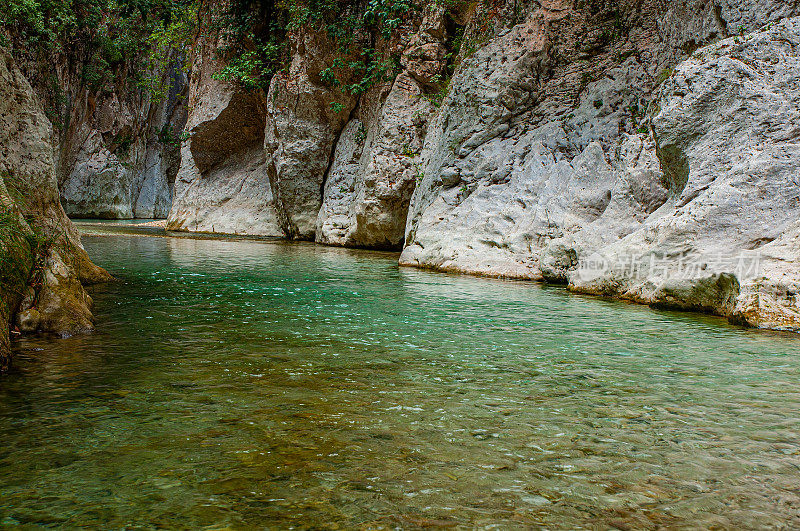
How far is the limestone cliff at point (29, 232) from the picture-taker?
419cm

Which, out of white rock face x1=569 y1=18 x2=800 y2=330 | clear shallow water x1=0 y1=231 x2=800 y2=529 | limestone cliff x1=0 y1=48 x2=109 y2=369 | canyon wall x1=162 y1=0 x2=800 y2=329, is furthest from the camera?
canyon wall x1=162 y1=0 x2=800 y2=329

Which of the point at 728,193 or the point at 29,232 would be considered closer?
the point at 29,232

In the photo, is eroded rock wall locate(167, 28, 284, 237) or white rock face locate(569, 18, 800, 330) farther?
eroded rock wall locate(167, 28, 284, 237)

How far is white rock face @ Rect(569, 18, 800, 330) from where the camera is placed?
595 cm

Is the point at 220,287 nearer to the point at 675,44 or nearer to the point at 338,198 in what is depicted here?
the point at 675,44

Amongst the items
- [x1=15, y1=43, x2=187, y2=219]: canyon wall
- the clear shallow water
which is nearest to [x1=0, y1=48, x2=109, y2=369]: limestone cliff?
the clear shallow water

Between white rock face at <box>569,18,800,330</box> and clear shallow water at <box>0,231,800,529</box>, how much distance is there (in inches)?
38.4

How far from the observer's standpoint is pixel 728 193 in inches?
267

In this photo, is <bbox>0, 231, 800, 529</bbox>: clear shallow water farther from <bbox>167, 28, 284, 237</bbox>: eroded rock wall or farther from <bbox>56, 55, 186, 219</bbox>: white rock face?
<bbox>56, 55, 186, 219</bbox>: white rock face

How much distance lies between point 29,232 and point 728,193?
724 cm

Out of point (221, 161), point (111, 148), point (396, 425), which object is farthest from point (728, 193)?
point (111, 148)

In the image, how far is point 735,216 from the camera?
21.8ft

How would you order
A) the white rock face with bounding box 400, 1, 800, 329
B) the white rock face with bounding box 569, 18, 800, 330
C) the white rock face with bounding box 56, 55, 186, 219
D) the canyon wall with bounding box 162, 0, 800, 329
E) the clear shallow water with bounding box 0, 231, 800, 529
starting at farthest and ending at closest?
the white rock face with bounding box 56, 55, 186, 219
the canyon wall with bounding box 162, 0, 800, 329
the white rock face with bounding box 400, 1, 800, 329
the white rock face with bounding box 569, 18, 800, 330
the clear shallow water with bounding box 0, 231, 800, 529

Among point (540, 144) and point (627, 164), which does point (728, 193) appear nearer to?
point (627, 164)
